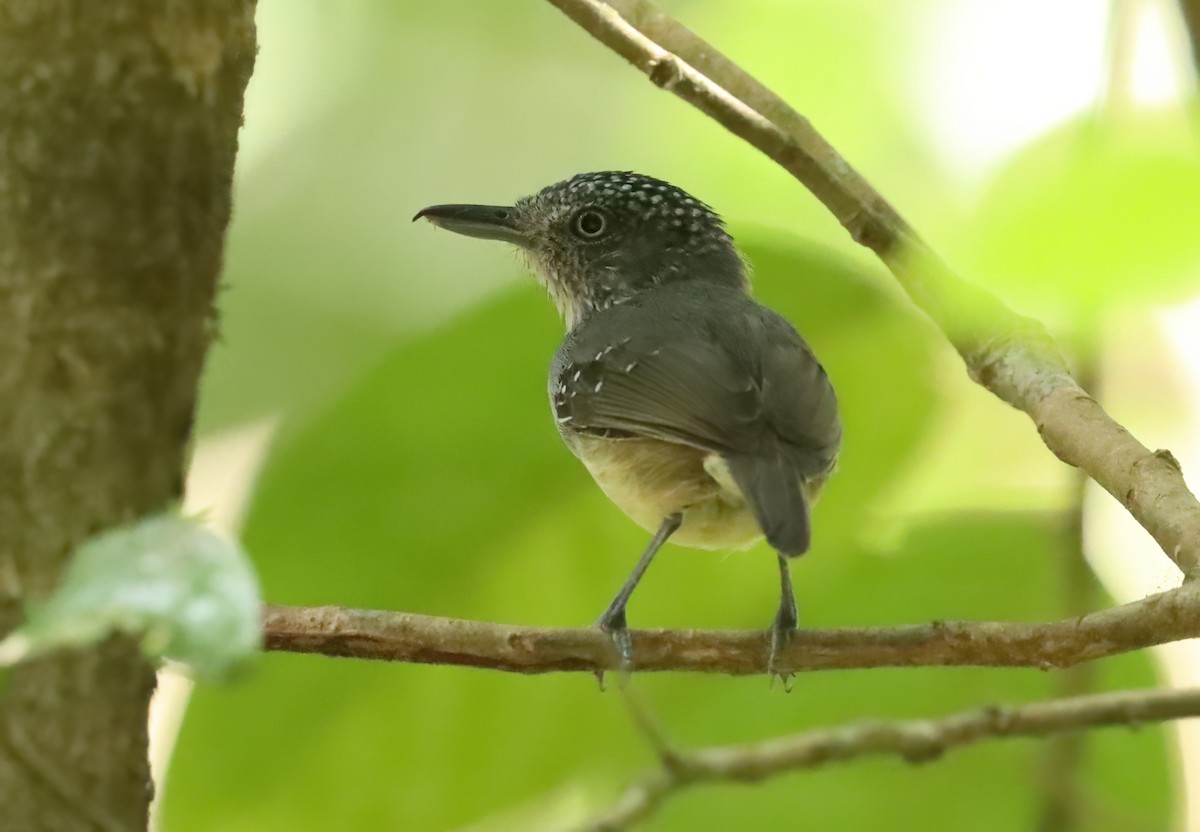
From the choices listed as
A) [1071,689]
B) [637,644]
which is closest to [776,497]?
[637,644]

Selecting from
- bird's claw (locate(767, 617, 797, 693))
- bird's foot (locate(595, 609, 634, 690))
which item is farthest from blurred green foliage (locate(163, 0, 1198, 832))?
bird's claw (locate(767, 617, 797, 693))

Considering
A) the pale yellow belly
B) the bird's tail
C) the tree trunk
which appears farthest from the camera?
the pale yellow belly

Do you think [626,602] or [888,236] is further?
[626,602]

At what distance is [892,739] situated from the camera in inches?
110

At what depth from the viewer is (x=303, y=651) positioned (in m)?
2.28

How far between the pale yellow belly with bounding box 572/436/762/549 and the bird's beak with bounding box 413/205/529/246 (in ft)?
3.70

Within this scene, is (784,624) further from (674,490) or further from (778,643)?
(674,490)

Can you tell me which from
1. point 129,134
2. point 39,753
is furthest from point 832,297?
point 39,753

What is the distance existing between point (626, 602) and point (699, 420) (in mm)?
409

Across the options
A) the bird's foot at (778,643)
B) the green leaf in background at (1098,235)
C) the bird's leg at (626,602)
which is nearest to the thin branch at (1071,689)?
the bird's foot at (778,643)

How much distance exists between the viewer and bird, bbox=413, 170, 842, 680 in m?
2.65

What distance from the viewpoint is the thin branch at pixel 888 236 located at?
223cm

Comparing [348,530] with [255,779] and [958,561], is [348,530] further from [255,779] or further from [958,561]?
[958,561]

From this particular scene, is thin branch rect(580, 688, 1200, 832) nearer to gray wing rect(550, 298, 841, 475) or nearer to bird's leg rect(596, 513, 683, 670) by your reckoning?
bird's leg rect(596, 513, 683, 670)
